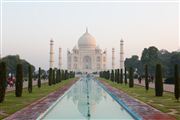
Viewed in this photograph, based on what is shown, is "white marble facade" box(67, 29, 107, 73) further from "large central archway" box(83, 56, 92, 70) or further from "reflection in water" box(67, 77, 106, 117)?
"reflection in water" box(67, 77, 106, 117)

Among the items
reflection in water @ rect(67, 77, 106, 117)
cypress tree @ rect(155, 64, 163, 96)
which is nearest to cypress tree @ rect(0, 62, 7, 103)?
reflection in water @ rect(67, 77, 106, 117)

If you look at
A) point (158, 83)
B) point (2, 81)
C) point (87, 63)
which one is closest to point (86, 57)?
point (87, 63)

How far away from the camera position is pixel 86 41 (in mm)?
63156

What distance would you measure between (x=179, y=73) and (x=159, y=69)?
1.90 meters

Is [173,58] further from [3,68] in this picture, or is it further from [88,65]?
[88,65]

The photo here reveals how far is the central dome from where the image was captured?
63.0 meters

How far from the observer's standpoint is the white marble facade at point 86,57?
63344 millimetres

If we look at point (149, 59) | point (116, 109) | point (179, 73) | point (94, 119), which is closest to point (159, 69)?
point (179, 73)

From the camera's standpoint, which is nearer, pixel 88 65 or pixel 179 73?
pixel 179 73

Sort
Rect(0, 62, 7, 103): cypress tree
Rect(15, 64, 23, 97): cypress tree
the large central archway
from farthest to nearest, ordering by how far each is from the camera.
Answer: the large central archway < Rect(15, 64, 23, 97): cypress tree < Rect(0, 62, 7, 103): cypress tree

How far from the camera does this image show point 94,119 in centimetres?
685

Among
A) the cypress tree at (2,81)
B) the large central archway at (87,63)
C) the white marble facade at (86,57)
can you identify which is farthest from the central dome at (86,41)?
the cypress tree at (2,81)

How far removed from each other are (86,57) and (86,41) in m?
3.62

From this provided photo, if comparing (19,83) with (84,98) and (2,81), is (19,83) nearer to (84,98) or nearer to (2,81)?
(2,81)
